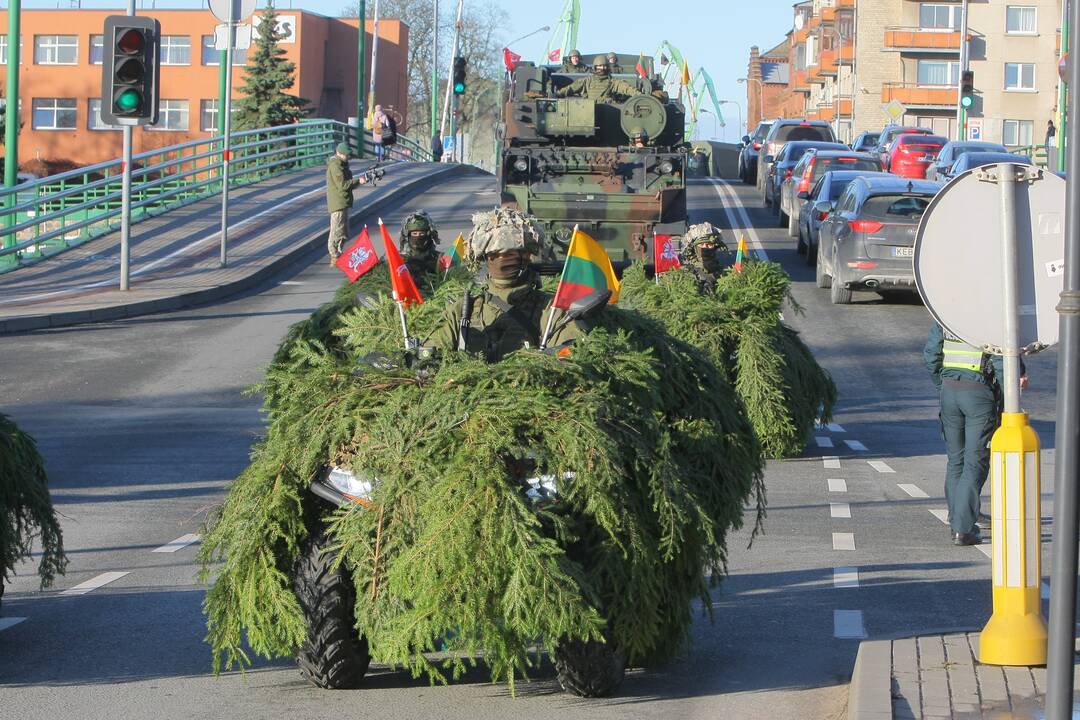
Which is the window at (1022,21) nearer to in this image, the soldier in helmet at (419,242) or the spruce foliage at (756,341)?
the spruce foliage at (756,341)

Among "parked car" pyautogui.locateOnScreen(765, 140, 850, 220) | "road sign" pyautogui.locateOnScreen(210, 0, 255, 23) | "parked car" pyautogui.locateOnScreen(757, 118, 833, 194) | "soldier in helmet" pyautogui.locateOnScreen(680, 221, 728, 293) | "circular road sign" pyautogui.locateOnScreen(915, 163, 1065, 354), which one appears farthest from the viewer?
"parked car" pyautogui.locateOnScreen(757, 118, 833, 194)

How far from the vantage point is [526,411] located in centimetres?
598

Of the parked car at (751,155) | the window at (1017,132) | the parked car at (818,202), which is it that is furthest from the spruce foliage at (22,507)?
the window at (1017,132)

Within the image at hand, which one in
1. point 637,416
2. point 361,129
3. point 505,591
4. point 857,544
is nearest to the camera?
point 505,591

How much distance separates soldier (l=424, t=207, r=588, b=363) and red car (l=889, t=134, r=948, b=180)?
134ft

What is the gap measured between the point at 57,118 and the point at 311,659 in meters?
80.9

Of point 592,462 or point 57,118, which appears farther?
point 57,118

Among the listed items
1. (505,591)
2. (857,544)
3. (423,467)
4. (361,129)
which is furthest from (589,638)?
(361,129)

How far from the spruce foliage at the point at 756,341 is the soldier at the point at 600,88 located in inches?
536

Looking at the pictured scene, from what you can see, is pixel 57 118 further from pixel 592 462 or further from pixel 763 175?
pixel 592 462

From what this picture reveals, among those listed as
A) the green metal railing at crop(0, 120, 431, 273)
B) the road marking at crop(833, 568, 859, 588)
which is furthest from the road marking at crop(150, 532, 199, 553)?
the green metal railing at crop(0, 120, 431, 273)

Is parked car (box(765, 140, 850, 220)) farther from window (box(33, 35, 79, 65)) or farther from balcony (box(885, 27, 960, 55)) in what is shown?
balcony (box(885, 27, 960, 55))

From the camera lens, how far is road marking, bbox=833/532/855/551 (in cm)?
981

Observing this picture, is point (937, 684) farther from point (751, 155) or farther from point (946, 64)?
point (946, 64)
